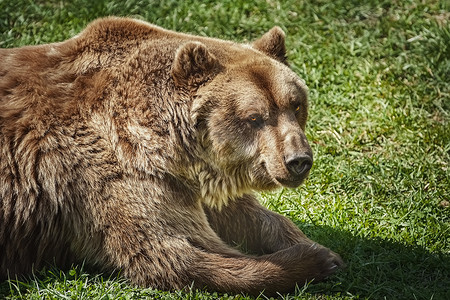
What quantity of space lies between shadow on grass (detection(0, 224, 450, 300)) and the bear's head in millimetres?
980

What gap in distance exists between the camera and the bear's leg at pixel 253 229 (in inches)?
219

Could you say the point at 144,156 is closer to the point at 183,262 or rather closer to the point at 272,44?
the point at 183,262

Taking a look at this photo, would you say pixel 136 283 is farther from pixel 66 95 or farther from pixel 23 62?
pixel 23 62

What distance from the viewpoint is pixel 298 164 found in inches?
187

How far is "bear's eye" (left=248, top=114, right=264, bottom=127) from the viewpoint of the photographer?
489cm

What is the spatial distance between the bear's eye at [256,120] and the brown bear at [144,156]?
0.01 m

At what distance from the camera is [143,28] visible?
5258 millimetres

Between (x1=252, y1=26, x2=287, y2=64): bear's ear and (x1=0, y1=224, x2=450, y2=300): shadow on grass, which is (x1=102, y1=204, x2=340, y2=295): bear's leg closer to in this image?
(x1=0, y1=224, x2=450, y2=300): shadow on grass

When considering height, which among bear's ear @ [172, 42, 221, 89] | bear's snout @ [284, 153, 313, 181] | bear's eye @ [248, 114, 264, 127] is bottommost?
bear's snout @ [284, 153, 313, 181]

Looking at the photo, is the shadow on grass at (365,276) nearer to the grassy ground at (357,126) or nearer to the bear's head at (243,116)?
the grassy ground at (357,126)

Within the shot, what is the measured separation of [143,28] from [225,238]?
201 cm

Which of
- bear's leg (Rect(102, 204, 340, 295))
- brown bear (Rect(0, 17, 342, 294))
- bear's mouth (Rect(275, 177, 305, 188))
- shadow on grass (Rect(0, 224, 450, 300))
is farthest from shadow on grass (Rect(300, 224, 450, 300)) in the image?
bear's mouth (Rect(275, 177, 305, 188))

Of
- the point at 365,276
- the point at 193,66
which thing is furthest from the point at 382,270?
the point at 193,66

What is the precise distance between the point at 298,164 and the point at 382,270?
4.50ft
